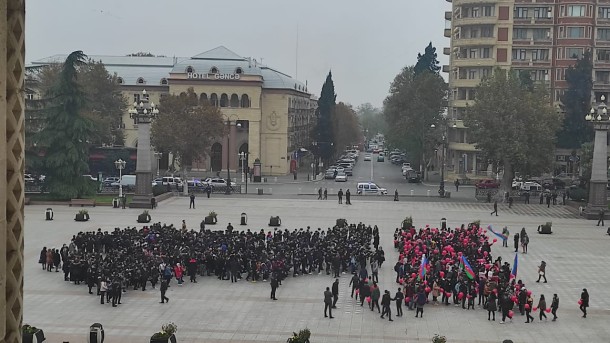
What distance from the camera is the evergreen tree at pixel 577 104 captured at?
74.8 m

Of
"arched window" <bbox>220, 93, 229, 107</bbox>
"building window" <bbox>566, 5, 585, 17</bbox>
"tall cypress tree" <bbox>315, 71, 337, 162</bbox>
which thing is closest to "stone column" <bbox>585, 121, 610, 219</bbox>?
"building window" <bbox>566, 5, 585, 17</bbox>

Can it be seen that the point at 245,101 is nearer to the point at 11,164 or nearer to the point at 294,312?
the point at 294,312

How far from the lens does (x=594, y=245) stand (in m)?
37.1

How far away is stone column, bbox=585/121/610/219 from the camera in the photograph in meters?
47.2

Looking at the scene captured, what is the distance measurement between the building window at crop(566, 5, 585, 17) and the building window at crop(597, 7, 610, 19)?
1.75 meters

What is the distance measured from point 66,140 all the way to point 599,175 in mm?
35761

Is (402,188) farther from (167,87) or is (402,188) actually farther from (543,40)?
(167,87)

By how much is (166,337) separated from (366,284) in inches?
320

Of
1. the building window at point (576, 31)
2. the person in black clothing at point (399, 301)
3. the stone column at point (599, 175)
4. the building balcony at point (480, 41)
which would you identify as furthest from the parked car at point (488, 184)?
the person in black clothing at point (399, 301)

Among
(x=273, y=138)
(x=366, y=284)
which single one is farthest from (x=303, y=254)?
(x=273, y=138)

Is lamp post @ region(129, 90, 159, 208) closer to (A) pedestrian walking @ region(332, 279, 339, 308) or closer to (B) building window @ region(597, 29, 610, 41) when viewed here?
(A) pedestrian walking @ region(332, 279, 339, 308)

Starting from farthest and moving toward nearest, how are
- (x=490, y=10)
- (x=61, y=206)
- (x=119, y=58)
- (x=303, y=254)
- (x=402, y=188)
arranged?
(x=119, y=58) → (x=490, y=10) → (x=402, y=188) → (x=61, y=206) → (x=303, y=254)

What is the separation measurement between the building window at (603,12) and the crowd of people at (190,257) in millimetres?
58139

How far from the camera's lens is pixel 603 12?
78375 mm
